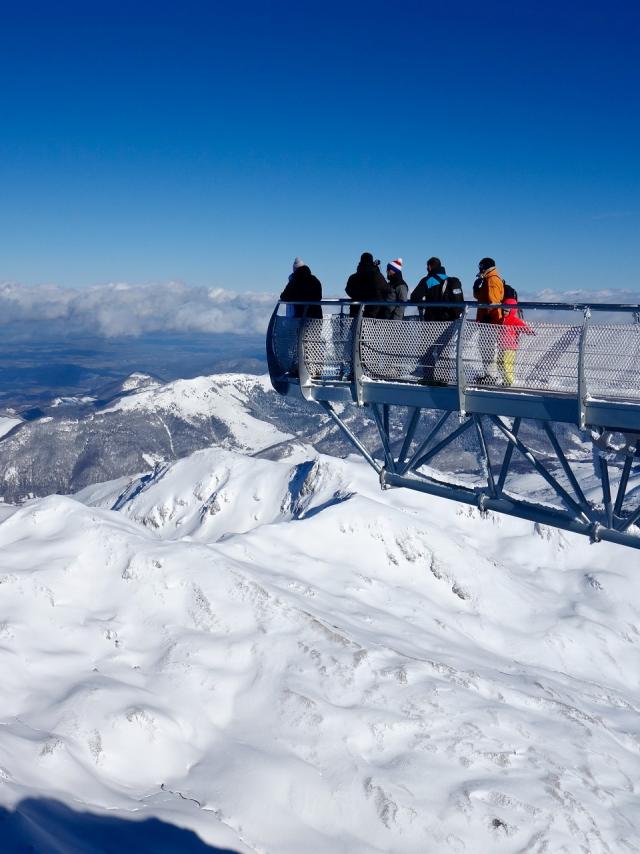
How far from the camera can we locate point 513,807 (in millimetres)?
61219

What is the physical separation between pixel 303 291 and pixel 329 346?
139cm

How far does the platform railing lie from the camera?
1286 centimetres

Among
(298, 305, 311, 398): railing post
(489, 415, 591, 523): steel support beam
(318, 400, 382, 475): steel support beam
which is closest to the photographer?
(489, 415, 591, 523): steel support beam

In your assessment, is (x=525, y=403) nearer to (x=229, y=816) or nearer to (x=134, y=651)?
(x=229, y=816)

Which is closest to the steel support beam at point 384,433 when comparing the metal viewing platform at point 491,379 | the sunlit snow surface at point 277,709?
the metal viewing platform at point 491,379

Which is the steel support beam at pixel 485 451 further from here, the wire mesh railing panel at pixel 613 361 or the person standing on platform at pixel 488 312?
the wire mesh railing panel at pixel 613 361

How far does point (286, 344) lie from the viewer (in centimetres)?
1781

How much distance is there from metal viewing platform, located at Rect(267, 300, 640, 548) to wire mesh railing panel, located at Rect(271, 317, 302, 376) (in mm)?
38

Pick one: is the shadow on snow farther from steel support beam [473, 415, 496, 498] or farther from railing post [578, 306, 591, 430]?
railing post [578, 306, 591, 430]

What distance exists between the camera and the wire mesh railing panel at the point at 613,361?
12.8 metres

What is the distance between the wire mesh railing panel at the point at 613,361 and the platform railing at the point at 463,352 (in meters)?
0.02

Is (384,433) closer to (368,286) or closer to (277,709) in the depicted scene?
(368,286)

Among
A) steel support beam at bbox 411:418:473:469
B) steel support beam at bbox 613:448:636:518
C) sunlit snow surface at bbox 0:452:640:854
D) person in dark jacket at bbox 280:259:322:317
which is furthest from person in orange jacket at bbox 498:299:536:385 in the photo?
sunlit snow surface at bbox 0:452:640:854

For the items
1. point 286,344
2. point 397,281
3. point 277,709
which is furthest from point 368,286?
point 277,709
